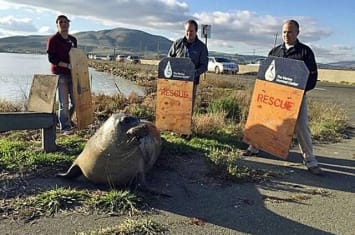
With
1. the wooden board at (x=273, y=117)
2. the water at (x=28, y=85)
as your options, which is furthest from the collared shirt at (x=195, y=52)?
the water at (x=28, y=85)

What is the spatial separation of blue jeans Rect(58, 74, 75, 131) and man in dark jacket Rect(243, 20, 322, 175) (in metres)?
3.78

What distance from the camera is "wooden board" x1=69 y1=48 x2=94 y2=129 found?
7961 mm

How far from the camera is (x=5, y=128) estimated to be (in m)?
6.14

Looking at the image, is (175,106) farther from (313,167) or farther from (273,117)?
(313,167)

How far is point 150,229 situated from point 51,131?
2993mm

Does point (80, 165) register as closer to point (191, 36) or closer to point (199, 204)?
point (199, 204)

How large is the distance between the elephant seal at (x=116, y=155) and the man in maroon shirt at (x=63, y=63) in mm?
2875

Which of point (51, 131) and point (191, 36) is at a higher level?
point (191, 36)

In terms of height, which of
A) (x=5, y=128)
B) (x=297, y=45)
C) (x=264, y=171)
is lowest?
(x=264, y=171)

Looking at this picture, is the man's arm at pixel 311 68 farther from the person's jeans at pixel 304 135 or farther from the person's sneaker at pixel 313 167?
the person's sneaker at pixel 313 167

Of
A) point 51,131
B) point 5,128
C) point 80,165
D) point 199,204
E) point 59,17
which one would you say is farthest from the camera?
point 59,17

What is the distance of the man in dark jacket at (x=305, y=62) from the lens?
643 cm

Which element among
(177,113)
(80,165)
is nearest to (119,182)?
(80,165)

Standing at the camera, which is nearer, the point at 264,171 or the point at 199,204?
the point at 199,204
